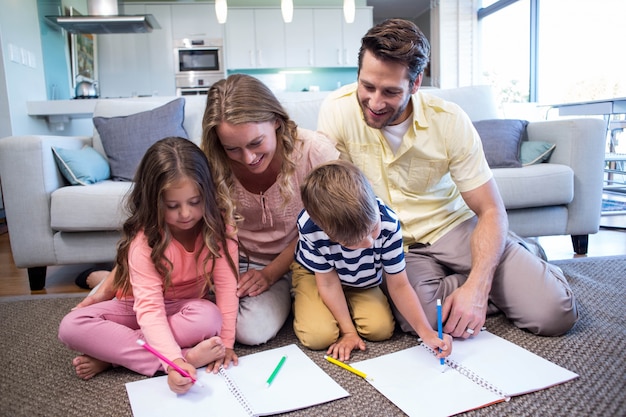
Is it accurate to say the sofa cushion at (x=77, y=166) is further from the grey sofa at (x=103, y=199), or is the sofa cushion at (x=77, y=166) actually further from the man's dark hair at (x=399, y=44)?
the man's dark hair at (x=399, y=44)

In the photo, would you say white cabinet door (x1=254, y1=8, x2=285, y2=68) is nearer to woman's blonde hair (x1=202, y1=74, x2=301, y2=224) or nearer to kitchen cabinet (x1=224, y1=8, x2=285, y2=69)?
kitchen cabinet (x1=224, y1=8, x2=285, y2=69)

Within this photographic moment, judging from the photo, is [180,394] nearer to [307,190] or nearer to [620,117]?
[307,190]

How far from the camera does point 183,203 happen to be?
43.1 inches

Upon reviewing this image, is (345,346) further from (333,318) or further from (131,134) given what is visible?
(131,134)

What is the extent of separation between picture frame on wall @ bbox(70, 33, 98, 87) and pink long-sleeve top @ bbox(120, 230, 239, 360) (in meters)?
4.05

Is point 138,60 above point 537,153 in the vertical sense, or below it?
above

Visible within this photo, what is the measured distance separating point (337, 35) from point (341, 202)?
5.46 meters

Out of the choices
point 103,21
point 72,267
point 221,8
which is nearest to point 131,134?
point 72,267

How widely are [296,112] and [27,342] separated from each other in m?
1.48

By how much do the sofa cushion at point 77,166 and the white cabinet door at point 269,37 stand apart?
408 cm

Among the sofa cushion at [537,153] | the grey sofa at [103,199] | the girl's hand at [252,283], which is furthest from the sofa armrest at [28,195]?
the sofa cushion at [537,153]

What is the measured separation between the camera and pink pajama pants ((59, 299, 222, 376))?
1088mm

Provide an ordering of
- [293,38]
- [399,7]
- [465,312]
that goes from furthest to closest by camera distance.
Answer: [399,7] < [293,38] < [465,312]

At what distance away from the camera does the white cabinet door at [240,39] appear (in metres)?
5.76
